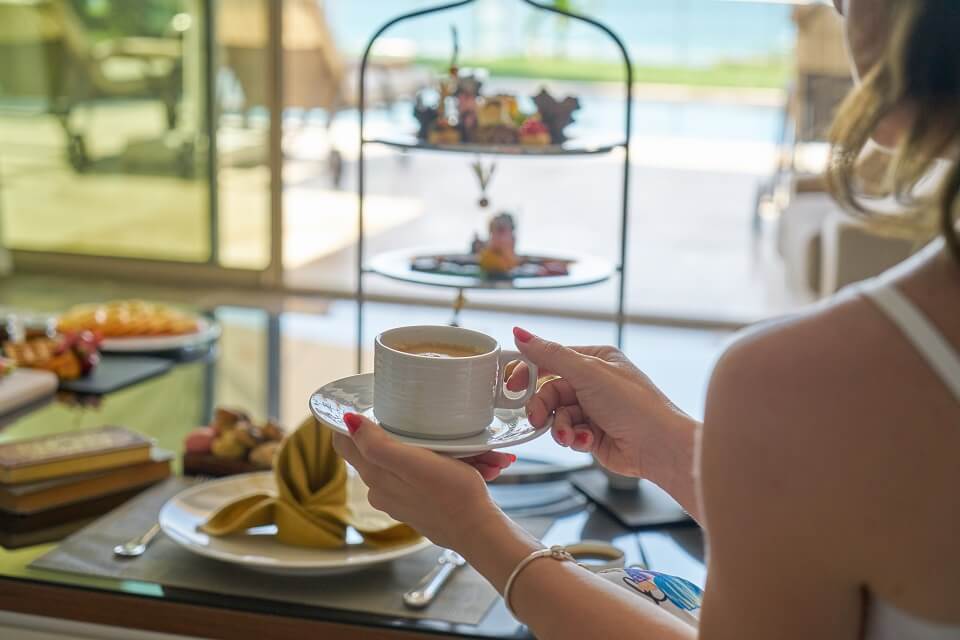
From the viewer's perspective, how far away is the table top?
1.30m

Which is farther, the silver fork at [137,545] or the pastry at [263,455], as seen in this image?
the pastry at [263,455]

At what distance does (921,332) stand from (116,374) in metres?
1.75

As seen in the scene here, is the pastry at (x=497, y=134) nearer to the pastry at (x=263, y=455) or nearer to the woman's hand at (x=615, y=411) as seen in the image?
the pastry at (x=263, y=455)

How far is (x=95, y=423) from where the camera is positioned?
1.94 meters

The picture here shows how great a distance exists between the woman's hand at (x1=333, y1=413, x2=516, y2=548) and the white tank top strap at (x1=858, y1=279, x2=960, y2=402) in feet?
1.27

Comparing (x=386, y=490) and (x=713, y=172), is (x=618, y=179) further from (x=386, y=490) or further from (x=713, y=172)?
(x=386, y=490)

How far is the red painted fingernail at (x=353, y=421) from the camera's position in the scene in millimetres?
980

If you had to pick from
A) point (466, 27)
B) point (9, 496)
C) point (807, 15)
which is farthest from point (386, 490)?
point (466, 27)

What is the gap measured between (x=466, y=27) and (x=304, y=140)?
56.5 inches

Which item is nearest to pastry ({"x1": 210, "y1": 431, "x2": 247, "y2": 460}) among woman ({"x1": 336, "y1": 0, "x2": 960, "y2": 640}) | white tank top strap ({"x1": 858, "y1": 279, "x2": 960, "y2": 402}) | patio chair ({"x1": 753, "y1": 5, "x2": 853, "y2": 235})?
woman ({"x1": 336, "y1": 0, "x2": 960, "y2": 640})

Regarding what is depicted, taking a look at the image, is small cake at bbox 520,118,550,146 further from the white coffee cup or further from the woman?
the woman

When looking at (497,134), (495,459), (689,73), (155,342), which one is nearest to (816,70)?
(497,134)

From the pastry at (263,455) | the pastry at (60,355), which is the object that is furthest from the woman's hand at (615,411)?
the pastry at (60,355)

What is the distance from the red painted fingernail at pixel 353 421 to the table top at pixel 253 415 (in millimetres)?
359
